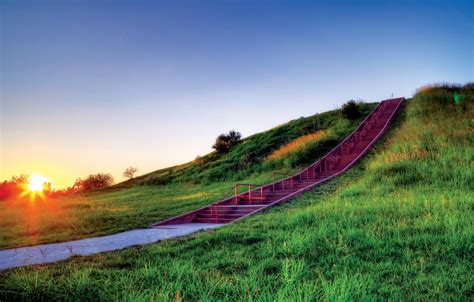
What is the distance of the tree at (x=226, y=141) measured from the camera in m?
35.0

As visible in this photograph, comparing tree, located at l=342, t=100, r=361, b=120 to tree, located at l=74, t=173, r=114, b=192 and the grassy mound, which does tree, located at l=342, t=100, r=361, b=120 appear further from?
tree, located at l=74, t=173, r=114, b=192

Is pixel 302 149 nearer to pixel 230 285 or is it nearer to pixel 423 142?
pixel 423 142

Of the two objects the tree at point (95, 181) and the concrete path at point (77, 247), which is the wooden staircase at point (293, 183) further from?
the tree at point (95, 181)

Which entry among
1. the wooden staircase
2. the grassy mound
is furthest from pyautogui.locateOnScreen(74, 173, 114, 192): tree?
the wooden staircase

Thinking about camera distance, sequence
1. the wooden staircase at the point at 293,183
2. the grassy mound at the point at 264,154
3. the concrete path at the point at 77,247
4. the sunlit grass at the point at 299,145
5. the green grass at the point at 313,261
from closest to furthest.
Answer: the green grass at the point at 313,261 < the concrete path at the point at 77,247 < the wooden staircase at the point at 293,183 < the grassy mound at the point at 264,154 < the sunlit grass at the point at 299,145

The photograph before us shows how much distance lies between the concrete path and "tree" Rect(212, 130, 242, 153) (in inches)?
927

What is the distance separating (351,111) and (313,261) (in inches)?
1089

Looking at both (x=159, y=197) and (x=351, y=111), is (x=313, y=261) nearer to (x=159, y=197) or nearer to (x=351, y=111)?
(x=159, y=197)

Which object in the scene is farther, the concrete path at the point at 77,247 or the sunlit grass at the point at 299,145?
the sunlit grass at the point at 299,145

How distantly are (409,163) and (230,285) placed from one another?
11953mm

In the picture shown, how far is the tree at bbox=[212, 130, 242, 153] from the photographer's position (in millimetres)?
35031

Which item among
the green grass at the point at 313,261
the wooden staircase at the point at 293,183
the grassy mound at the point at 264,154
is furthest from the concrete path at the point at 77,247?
the grassy mound at the point at 264,154

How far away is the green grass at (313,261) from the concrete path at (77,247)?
0.84 meters

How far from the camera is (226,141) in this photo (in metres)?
35.8
